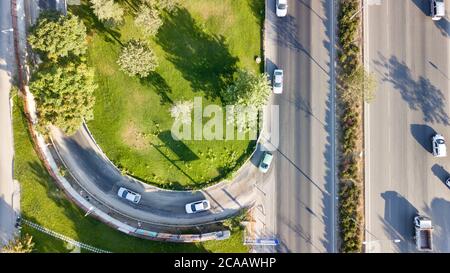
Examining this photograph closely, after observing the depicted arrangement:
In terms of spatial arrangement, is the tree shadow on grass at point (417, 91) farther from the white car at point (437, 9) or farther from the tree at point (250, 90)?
the tree at point (250, 90)

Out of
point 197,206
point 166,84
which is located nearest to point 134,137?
point 166,84

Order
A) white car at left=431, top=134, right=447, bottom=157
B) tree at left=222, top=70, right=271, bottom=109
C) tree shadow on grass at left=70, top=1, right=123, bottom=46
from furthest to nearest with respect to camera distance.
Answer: tree shadow on grass at left=70, top=1, right=123, bottom=46
white car at left=431, top=134, right=447, bottom=157
tree at left=222, top=70, right=271, bottom=109

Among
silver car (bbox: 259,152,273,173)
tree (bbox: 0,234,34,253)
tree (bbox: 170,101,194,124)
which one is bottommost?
tree (bbox: 0,234,34,253)

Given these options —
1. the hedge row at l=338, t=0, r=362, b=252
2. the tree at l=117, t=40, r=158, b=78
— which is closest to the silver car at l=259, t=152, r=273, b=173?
the hedge row at l=338, t=0, r=362, b=252

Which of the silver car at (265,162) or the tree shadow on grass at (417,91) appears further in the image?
the tree shadow on grass at (417,91)

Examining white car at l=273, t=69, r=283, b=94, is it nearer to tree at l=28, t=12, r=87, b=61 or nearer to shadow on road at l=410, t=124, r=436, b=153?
shadow on road at l=410, t=124, r=436, b=153

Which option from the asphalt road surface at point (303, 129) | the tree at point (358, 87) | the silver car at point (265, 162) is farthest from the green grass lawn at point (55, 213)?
the tree at point (358, 87)

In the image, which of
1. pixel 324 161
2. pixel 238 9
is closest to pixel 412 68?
pixel 324 161
